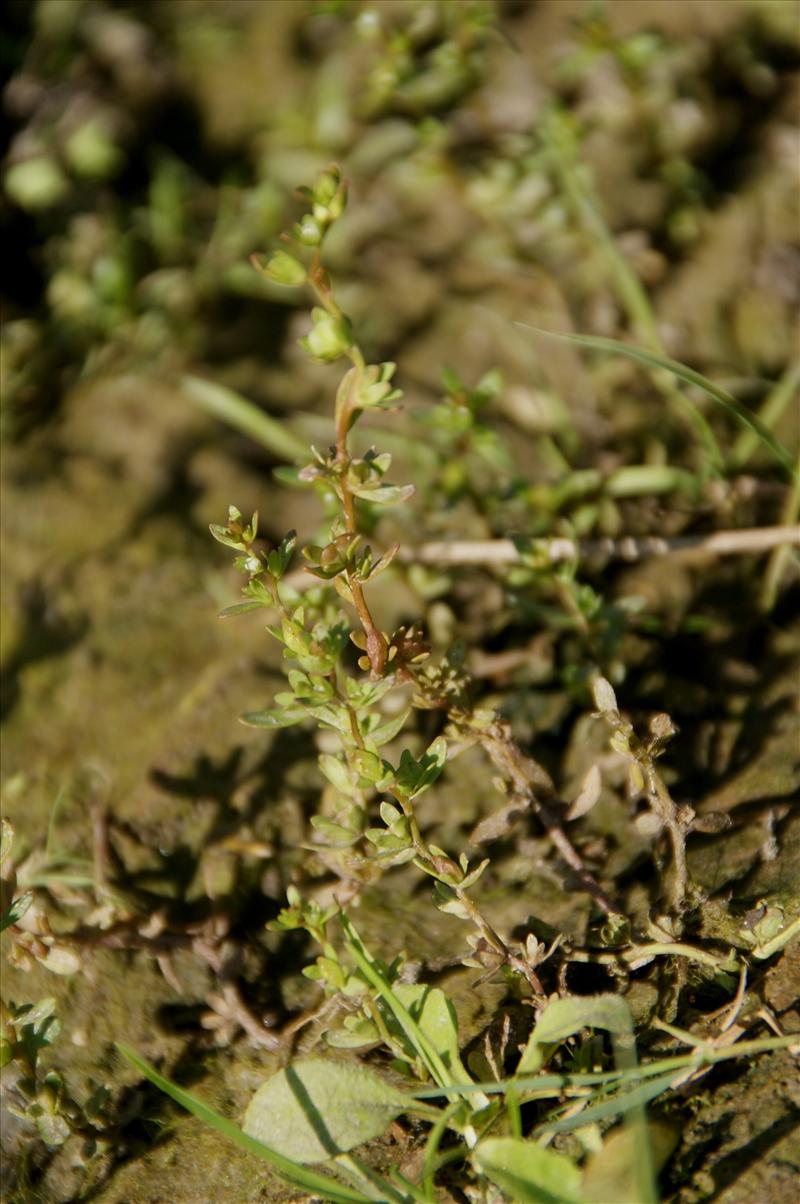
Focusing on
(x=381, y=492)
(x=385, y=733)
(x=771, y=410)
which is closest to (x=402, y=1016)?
(x=385, y=733)

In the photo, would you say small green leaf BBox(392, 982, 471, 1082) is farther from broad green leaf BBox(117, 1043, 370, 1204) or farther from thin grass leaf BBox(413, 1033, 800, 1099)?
broad green leaf BBox(117, 1043, 370, 1204)

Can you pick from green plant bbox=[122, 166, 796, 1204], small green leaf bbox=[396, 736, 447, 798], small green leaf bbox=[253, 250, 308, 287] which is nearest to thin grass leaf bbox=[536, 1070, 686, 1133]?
green plant bbox=[122, 166, 796, 1204]

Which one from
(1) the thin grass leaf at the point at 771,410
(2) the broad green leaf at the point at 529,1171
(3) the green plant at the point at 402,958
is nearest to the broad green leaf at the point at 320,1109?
(3) the green plant at the point at 402,958

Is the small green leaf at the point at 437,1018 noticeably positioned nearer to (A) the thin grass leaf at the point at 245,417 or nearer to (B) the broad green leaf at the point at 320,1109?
(B) the broad green leaf at the point at 320,1109

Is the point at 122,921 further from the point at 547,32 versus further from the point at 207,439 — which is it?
the point at 547,32

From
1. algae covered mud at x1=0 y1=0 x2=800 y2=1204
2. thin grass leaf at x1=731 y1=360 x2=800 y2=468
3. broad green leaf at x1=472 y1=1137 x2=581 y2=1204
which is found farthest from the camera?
thin grass leaf at x1=731 y1=360 x2=800 y2=468

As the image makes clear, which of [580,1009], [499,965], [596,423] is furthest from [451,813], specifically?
[596,423]
